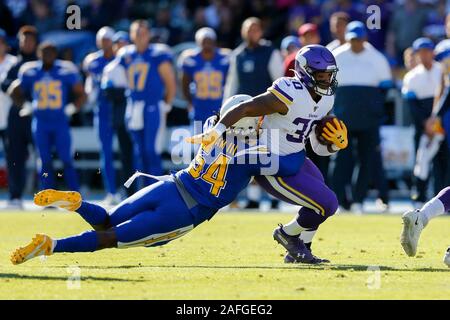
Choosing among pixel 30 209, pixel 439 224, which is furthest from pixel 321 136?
pixel 30 209

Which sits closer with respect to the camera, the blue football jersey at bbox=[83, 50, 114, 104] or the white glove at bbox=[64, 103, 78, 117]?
the white glove at bbox=[64, 103, 78, 117]

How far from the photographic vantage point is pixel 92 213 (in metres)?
8.47

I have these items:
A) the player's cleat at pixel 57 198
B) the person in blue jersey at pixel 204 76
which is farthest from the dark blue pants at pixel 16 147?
the player's cleat at pixel 57 198

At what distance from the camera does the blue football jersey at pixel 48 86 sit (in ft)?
50.5

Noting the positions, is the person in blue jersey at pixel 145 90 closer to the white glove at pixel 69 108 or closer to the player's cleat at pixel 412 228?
the white glove at pixel 69 108

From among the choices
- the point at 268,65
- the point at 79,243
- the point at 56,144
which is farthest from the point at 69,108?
the point at 79,243

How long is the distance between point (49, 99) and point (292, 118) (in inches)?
293

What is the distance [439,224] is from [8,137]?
6252 millimetres

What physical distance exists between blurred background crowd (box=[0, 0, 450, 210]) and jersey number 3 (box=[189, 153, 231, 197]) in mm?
A: 2760

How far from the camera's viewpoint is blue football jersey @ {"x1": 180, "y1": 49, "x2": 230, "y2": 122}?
15.5 meters

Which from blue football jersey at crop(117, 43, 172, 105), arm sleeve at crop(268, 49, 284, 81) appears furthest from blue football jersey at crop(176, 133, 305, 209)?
blue football jersey at crop(117, 43, 172, 105)

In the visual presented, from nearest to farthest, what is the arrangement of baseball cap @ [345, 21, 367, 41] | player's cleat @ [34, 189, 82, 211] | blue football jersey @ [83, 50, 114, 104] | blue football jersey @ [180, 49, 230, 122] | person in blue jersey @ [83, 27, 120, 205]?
player's cleat @ [34, 189, 82, 211]
baseball cap @ [345, 21, 367, 41]
blue football jersey @ [180, 49, 230, 122]
person in blue jersey @ [83, 27, 120, 205]
blue football jersey @ [83, 50, 114, 104]

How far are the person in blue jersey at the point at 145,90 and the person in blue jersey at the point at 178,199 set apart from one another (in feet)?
22.7

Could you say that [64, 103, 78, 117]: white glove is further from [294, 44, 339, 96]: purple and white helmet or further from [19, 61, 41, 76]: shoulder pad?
[294, 44, 339, 96]: purple and white helmet
